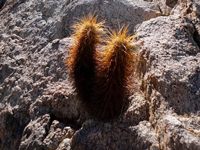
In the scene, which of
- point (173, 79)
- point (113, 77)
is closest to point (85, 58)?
point (113, 77)

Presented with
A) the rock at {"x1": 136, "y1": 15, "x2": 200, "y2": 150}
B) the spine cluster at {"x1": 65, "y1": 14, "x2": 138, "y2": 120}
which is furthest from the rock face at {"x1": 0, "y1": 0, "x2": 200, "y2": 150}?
the spine cluster at {"x1": 65, "y1": 14, "x2": 138, "y2": 120}

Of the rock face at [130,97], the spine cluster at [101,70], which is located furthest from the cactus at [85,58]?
the rock face at [130,97]

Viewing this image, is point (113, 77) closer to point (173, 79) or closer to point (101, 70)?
point (101, 70)

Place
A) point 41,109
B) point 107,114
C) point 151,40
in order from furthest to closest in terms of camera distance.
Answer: point 41,109, point 151,40, point 107,114

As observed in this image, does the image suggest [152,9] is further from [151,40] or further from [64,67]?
[64,67]

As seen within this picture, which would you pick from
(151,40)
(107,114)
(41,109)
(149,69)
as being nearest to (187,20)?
(151,40)
